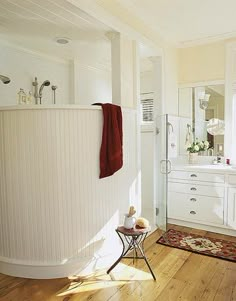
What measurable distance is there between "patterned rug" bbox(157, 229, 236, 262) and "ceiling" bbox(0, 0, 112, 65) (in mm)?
2427

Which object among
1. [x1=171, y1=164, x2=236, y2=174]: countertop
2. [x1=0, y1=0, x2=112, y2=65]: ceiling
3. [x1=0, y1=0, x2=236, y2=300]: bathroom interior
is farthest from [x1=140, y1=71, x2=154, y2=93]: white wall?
[x1=171, y1=164, x2=236, y2=174]: countertop

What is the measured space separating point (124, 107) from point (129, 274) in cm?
161

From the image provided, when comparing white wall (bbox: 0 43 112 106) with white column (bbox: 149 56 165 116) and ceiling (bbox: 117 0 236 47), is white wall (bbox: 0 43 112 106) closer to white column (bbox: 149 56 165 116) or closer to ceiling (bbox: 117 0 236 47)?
white column (bbox: 149 56 165 116)

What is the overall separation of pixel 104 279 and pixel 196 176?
5.85ft

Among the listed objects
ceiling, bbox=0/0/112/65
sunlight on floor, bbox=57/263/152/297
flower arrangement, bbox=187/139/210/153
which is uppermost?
ceiling, bbox=0/0/112/65

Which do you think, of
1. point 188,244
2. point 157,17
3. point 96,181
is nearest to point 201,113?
point 157,17

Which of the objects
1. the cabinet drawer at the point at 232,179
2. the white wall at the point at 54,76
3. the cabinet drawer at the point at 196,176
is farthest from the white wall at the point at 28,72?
the cabinet drawer at the point at 232,179

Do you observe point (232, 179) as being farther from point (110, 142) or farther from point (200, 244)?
point (110, 142)

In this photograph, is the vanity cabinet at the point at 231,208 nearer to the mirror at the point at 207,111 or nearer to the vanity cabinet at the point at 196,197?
the vanity cabinet at the point at 196,197

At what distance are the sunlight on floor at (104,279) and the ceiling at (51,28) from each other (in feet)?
7.69

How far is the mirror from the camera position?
362cm

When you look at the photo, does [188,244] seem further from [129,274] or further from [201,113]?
[201,113]

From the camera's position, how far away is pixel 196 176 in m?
3.34

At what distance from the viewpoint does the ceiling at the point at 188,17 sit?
2.61 m
